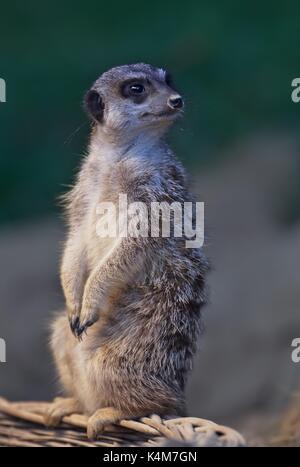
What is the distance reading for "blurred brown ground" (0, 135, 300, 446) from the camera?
3.49m

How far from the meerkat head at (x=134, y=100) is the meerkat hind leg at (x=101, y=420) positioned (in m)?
0.61

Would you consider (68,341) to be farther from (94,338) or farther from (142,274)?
(142,274)

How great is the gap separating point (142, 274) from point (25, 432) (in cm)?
51

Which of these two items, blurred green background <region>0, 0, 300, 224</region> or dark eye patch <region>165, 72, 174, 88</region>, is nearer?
dark eye patch <region>165, 72, 174, 88</region>

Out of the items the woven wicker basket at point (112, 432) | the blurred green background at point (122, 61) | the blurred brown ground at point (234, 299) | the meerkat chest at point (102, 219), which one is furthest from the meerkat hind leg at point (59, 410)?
the blurred green background at point (122, 61)

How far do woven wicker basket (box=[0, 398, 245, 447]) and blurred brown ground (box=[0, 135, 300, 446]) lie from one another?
659 mm

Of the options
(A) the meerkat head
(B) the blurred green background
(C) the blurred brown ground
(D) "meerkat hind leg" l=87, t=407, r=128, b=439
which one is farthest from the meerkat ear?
(B) the blurred green background

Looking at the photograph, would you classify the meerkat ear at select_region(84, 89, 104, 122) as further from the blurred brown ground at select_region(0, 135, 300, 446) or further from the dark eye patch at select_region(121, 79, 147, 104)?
the blurred brown ground at select_region(0, 135, 300, 446)

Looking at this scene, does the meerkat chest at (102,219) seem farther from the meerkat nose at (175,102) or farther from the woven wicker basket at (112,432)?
the woven wicker basket at (112,432)

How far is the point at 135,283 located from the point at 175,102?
40 centimetres

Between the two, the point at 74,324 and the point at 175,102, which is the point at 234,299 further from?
the point at 175,102
